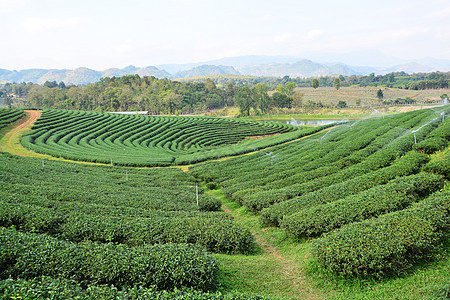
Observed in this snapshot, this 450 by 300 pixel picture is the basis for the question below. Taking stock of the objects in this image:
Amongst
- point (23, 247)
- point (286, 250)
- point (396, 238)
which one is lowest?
point (286, 250)

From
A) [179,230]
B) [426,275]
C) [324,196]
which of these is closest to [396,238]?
[426,275]

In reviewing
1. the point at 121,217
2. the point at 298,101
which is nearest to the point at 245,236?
the point at 121,217

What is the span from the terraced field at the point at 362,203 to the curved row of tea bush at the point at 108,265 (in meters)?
4.03

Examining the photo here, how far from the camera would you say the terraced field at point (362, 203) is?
796cm

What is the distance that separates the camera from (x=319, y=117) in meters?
83.5

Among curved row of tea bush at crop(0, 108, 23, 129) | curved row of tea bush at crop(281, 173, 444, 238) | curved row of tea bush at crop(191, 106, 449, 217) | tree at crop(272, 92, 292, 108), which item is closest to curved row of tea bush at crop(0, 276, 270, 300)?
curved row of tea bush at crop(281, 173, 444, 238)

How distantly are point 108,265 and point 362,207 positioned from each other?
9.77 metres

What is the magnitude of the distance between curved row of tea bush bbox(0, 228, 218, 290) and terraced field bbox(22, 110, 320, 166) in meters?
27.3

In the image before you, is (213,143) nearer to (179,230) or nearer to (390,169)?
(390,169)

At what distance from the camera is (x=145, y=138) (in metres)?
54.6

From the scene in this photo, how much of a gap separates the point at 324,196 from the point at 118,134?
4919 cm

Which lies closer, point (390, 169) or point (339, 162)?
point (390, 169)

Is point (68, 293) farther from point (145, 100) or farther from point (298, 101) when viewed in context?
point (145, 100)

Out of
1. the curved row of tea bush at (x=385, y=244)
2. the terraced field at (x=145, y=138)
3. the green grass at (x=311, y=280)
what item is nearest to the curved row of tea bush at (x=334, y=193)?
the green grass at (x=311, y=280)
